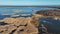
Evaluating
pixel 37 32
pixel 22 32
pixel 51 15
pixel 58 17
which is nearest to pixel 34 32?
pixel 37 32

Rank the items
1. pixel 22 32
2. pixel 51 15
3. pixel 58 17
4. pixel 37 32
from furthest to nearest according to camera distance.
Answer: pixel 51 15, pixel 58 17, pixel 22 32, pixel 37 32

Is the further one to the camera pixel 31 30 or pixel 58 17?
pixel 58 17

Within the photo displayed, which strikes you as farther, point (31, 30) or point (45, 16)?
point (45, 16)

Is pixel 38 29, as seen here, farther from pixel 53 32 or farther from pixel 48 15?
pixel 48 15

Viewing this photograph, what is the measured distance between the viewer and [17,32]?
2114cm

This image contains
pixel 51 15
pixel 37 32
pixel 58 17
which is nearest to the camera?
pixel 37 32

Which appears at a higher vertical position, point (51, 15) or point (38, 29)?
point (38, 29)

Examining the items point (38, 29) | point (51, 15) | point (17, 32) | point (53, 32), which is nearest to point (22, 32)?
point (17, 32)

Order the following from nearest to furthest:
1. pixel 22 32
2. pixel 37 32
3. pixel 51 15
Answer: pixel 37 32
pixel 22 32
pixel 51 15

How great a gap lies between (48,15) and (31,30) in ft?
65.5

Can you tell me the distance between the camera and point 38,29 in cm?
2048

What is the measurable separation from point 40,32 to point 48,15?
2062 centimetres

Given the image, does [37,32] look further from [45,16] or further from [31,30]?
[45,16]

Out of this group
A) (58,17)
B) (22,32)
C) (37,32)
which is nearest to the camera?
(37,32)
